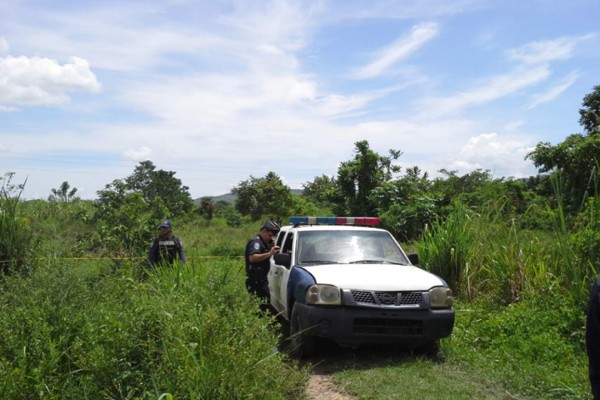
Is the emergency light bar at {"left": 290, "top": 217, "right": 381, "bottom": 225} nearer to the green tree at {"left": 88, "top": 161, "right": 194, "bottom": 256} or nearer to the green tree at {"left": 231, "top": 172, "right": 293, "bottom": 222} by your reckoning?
the green tree at {"left": 88, "top": 161, "right": 194, "bottom": 256}

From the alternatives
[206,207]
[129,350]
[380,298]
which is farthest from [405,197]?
[206,207]

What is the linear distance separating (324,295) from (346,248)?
4.40 feet

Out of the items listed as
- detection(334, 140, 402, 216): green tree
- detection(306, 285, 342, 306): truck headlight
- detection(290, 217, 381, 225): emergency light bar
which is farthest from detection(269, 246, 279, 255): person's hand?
detection(334, 140, 402, 216): green tree

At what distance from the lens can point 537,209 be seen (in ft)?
29.2

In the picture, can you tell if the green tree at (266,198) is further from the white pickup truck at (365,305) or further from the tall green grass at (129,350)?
the tall green grass at (129,350)

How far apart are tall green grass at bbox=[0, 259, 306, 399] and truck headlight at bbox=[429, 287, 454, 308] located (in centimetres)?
201

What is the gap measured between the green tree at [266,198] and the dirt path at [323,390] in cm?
1844

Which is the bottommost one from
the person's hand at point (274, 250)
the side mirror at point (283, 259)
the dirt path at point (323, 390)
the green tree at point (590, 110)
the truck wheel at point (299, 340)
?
the dirt path at point (323, 390)

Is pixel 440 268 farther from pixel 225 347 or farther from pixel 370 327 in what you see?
pixel 225 347

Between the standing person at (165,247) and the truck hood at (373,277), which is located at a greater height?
the standing person at (165,247)

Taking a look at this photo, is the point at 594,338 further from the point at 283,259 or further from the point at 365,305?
the point at 283,259

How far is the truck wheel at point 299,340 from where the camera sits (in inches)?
240

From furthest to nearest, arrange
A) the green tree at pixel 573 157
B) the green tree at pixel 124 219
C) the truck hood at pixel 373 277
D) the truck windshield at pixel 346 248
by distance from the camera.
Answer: the green tree at pixel 573 157, the green tree at pixel 124 219, the truck windshield at pixel 346 248, the truck hood at pixel 373 277

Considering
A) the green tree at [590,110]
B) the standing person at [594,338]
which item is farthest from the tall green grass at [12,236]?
the green tree at [590,110]
